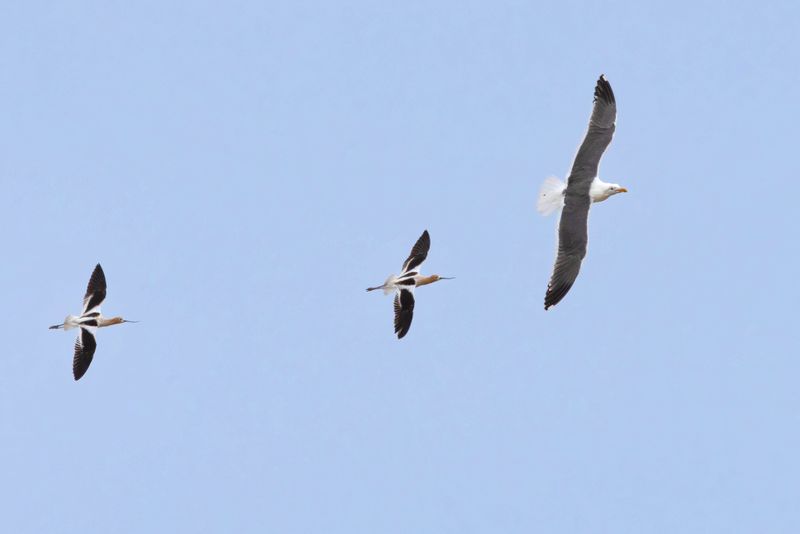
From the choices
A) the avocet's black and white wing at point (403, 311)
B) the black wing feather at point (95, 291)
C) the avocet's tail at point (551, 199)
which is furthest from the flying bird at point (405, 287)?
the black wing feather at point (95, 291)

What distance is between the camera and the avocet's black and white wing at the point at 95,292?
35281 millimetres

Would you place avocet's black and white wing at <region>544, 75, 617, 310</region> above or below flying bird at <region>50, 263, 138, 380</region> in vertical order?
above

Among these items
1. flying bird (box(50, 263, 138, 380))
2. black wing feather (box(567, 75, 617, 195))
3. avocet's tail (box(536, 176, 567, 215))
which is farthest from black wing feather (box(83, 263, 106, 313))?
black wing feather (box(567, 75, 617, 195))

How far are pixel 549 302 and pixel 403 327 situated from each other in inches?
215

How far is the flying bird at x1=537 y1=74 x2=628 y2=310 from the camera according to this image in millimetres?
29609

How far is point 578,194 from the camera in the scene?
2986 cm

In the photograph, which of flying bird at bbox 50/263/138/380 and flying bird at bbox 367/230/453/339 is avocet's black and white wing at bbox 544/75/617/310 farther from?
flying bird at bbox 50/263/138/380

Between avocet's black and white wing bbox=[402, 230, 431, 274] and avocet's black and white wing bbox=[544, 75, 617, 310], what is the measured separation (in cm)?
574

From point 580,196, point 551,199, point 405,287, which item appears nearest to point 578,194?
point 580,196

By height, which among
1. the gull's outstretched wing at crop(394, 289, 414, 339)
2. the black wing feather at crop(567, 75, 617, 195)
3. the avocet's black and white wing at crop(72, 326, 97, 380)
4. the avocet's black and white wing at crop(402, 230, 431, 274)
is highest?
the black wing feather at crop(567, 75, 617, 195)

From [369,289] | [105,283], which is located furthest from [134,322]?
[369,289]

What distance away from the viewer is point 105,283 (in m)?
35.6

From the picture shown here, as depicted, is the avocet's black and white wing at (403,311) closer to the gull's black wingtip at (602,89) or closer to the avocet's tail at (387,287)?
the avocet's tail at (387,287)

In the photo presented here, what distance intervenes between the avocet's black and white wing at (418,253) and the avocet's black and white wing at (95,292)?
694cm
